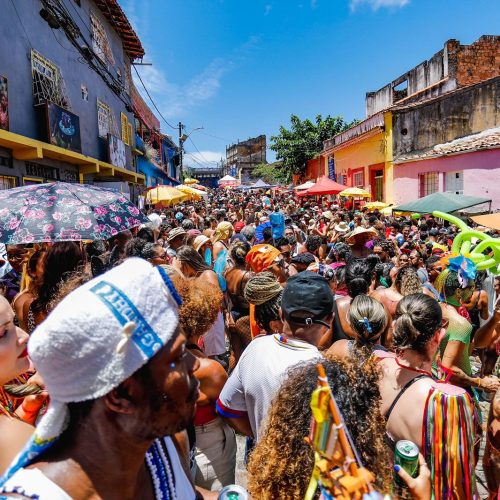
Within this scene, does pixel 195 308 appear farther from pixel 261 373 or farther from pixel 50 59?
pixel 50 59

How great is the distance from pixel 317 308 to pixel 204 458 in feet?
3.94

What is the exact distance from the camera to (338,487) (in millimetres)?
1066

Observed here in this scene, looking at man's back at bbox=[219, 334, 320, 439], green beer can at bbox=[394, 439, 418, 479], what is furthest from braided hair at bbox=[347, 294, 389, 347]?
green beer can at bbox=[394, 439, 418, 479]

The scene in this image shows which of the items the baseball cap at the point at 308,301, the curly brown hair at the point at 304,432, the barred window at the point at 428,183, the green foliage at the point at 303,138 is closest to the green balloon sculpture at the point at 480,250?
the baseball cap at the point at 308,301

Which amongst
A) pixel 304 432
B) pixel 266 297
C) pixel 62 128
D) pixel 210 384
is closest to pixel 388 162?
pixel 62 128

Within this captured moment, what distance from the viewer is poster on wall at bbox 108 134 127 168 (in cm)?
1525

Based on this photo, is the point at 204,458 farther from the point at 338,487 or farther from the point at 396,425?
the point at 338,487

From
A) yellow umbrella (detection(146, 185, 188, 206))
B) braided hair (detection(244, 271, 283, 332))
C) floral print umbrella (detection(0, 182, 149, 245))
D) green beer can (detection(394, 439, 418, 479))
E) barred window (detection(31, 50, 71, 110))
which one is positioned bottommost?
green beer can (detection(394, 439, 418, 479))

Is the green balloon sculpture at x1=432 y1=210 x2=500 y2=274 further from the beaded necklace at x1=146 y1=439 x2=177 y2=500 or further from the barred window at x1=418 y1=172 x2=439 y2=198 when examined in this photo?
the barred window at x1=418 y1=172 x2=439 y2=198

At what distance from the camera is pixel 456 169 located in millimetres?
13430

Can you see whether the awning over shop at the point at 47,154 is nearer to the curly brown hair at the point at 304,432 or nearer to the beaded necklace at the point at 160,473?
the beaded necklace at the point at 160,473

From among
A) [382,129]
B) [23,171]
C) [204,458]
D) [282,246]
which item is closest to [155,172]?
[382,129]

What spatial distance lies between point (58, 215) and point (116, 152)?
13088mm

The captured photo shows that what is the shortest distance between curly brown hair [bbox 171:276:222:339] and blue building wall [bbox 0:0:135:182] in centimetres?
814
